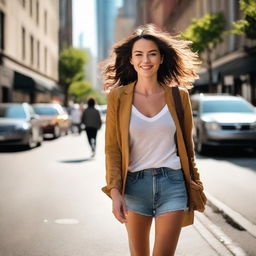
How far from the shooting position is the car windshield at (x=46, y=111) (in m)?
25.8

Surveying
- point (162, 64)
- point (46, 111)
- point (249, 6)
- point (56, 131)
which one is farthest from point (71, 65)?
point (162, 64)

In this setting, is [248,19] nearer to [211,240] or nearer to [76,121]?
[211,240]

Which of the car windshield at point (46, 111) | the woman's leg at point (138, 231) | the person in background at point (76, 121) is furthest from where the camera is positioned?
the person in background at point (76, 121)

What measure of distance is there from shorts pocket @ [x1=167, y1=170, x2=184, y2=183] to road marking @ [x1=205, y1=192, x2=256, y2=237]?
2808mm

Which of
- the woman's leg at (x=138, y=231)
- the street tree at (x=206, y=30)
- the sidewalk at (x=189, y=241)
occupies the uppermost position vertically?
the street tree at (x=206, y=30)

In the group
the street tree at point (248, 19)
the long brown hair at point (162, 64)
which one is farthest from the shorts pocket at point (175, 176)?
the street tree at point (248, 19)

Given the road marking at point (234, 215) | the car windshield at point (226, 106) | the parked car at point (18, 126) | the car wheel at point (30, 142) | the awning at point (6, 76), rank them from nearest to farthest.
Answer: the road marking at point (234, 215) < the car windshield at point (226, 106) < the parked car at point (18, 126) < the car wheel at point (30, 142) < the awning at point (6, 76)

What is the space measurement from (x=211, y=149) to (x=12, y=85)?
84.2ft

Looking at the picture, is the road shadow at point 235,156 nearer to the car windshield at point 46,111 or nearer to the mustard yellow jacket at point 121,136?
the mustard yellow jacket at point 121,136

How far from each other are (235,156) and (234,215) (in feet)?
27.5

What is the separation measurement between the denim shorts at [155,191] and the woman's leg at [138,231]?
4 cm

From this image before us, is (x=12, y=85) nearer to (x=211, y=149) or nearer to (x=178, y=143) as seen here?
(x=211, y=149)

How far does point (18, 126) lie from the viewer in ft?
56.8

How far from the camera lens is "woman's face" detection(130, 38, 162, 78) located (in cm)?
321
